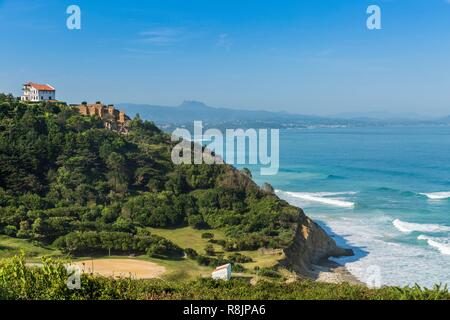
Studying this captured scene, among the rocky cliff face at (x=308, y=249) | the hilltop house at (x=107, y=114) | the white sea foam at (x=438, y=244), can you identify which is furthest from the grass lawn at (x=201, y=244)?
the hilltop house at (x=107, y=114)

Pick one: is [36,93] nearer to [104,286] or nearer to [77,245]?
[77,245]

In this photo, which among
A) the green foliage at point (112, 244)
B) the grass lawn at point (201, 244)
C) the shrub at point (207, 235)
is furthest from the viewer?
the shrub at point (207, 235)

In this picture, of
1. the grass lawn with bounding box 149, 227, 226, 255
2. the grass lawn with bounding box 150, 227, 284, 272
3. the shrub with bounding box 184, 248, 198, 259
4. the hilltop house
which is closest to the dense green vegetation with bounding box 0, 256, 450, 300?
the grass lawn with bounding box 150, 227, 284, 272

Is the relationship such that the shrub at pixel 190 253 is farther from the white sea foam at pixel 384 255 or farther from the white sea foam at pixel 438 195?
the white sea foam at pixel 438 195

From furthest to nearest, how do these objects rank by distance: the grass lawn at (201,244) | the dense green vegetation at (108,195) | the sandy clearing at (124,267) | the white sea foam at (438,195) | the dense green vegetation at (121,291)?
1. the white sea foam at (438,195)
2. the dense green vegetation at (108,195)
3. the grass lawn at (201,244)
4. the sandy clearing at (124,267)
5. the dense green vegetation at (121,291)

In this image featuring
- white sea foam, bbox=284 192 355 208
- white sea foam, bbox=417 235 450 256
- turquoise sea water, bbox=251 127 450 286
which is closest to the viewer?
turquoise sea water, bbox=251 127 450 286

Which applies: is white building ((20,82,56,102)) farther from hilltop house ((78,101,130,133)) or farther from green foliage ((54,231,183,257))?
green foliage ((54,231,183,257))
